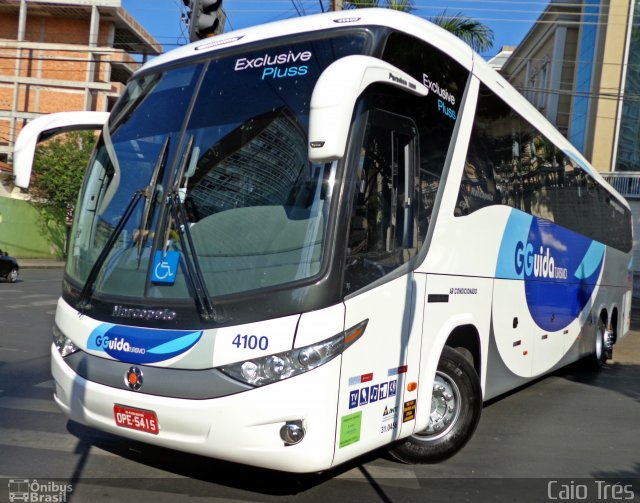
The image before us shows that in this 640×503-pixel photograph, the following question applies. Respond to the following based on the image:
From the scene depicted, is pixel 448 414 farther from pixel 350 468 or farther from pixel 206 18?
pixel 206 18

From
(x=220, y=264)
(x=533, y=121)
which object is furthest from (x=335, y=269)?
(x=533, y=121)

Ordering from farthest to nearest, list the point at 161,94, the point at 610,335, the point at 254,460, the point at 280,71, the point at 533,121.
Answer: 1. the point at 610,335
2. the point at 533,121
3. the point at 161,94
4. the point at 280,71
5. the point at 254,460

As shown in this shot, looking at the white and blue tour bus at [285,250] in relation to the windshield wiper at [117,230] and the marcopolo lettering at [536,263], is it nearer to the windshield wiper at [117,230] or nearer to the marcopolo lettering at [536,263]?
the windshield wiper at [117,230]

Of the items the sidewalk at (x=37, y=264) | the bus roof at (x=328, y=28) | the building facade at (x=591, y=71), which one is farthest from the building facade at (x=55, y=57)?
the bus roof at (x=328, y=28)

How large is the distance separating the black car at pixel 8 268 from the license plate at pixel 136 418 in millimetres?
19758

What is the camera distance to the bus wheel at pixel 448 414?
5.63 m

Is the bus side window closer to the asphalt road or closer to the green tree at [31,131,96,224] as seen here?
the asphalt road

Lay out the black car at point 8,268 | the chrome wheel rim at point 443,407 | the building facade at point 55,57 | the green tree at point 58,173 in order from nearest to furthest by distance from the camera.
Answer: the chrome wheel rim at point 443,407 → the black car at point 8,268 → the green tree at point 58,173 → the building facade at point 55,57

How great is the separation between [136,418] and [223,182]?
1.68 metres

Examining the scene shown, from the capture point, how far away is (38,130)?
542 cm

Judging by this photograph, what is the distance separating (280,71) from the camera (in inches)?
189

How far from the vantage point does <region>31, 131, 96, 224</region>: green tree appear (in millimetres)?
37031

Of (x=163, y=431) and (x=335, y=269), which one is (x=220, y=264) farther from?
(x=163, y=431)

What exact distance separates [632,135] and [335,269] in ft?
97.2
